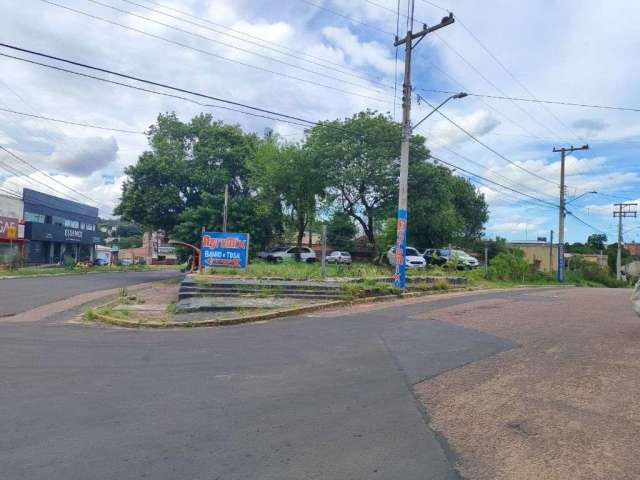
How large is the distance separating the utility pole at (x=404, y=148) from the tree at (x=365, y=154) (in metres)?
13.3

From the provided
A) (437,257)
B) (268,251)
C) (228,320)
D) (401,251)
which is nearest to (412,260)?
(437,257)

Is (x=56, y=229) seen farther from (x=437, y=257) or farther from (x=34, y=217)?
(x=437, y=257)

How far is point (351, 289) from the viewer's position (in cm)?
1535

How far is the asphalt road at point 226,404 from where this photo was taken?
12.9ft

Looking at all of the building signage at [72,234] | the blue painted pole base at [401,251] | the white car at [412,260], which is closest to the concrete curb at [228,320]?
the blue painted pole base at [401,251]

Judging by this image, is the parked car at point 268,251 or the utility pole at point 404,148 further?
the parked car at point 268,251

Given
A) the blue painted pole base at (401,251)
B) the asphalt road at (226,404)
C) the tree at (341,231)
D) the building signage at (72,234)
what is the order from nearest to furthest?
the asphalt road at (226,404)
the blue painted pole base at (401,251)
the tree at (341,231)
the building signage at (72,234)

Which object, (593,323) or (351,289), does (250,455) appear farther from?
(351,289)

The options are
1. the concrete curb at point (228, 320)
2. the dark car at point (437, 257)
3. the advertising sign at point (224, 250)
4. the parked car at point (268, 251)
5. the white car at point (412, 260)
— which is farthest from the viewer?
the parked car at point (268, 251)

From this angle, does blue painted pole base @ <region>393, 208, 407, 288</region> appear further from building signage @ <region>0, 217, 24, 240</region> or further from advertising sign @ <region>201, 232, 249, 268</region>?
building signage @ <region>0, 217, 24, 240</region>

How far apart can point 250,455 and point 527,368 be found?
14.3ft

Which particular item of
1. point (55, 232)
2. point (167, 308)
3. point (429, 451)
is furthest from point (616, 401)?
point (55, 232)

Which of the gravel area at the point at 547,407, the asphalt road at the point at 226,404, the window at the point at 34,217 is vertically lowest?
the asphalt road at the point at 226,404

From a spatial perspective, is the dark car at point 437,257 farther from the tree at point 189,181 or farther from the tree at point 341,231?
the tree at point 189,181
